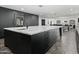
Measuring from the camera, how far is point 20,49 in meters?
2.54

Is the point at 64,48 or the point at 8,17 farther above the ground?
the point at 8,17

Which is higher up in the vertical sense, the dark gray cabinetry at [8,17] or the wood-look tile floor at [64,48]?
the dark gray cabinetry at [8,17]

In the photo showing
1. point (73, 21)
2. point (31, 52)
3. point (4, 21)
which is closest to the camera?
point (31, 52)

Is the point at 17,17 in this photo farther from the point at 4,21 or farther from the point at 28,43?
the point at 28,43

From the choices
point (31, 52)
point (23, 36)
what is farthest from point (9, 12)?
point (31, 52)

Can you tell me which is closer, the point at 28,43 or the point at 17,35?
the point at 28,43

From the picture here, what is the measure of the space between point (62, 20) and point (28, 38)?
17129 mm

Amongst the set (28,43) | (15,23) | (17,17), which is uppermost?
(17,17)

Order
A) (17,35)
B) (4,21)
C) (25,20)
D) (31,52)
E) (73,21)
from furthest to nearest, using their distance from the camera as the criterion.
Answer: (73,21) → (25,20) → (4,21) → (17,35) → (31,52)

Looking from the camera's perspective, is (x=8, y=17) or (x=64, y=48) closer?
(x=64, y=48)

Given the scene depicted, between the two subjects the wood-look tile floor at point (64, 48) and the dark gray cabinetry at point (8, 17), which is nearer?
the wood-look tile floor at point (64, 48)

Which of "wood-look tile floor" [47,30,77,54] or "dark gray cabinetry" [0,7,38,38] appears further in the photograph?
"dark gray cabinetry" [0,7,38,38]

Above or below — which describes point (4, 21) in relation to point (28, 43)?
above

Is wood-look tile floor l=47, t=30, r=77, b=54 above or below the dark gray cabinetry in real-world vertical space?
below
